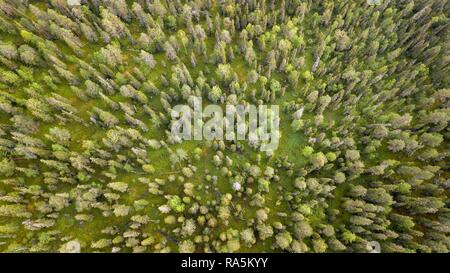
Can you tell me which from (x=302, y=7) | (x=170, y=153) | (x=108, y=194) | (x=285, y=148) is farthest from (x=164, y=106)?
(x=302, y=7)

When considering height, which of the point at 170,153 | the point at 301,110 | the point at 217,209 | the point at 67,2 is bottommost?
the point at 217,209

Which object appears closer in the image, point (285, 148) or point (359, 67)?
point (285, 148)

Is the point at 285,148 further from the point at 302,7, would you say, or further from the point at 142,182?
the point at 302,7

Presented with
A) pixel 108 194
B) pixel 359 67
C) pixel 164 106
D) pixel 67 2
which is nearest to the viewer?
pixel 108 194

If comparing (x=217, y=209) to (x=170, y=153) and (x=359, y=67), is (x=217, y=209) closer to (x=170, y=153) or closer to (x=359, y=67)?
(x=170, y=153)

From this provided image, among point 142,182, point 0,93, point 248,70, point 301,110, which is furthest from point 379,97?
point 0,93

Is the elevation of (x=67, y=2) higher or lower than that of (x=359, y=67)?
higher

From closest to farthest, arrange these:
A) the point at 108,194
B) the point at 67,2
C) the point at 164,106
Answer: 1. the point at 108,194
2. the point at 164,106
3. the point at 67,2
